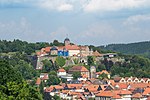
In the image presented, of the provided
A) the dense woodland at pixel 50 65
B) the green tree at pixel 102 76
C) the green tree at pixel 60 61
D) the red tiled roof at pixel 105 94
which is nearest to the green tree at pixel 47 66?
the dense woodland at pixel 50 65

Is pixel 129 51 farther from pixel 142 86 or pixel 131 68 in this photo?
pixel 142 86

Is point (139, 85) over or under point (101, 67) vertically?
under

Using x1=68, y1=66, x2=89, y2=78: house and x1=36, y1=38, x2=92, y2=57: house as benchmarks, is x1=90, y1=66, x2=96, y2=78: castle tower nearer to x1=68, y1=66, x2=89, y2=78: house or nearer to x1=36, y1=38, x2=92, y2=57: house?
x1=68, y1=66, x2=89, y2=78: house

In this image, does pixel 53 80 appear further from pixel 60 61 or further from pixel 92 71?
pixel 60 61

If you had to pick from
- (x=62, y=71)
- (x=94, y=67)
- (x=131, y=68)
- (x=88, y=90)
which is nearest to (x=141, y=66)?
(x=131, y=68)

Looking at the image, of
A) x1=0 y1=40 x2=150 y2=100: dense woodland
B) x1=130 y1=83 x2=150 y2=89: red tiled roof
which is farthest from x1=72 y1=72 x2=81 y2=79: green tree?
x1=130 y1=83 x2=150 y2=89: red tiled roof

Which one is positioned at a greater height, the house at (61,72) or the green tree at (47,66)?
the green tree at (47,66)

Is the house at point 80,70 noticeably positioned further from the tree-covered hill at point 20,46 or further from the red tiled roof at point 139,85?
the tree-covered hill at point 20,46

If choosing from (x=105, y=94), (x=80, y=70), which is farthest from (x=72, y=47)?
(x=105, y=94)

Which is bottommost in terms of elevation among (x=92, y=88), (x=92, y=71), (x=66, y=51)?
(x=92, y=88)

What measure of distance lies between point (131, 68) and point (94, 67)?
26.8ft

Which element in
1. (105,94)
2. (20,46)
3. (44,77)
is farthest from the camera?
(20,46)

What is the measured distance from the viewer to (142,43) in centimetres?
19538

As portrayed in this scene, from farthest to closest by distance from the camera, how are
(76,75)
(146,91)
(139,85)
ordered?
(76,75) < (139,85) < (146,91)
